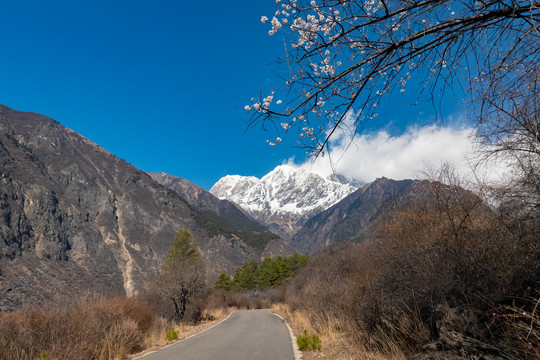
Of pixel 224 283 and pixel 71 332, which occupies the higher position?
pixel 71 332

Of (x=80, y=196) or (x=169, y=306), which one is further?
(x=80, y=196)

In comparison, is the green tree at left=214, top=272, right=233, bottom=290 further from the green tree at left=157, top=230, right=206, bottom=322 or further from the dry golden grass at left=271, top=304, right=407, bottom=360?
the dry golden grass at left=271, top=304, right=407, bottom=360

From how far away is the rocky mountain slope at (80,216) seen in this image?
7931cm

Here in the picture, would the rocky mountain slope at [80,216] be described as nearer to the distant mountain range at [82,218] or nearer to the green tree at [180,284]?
the distant mountain range at [82,218]

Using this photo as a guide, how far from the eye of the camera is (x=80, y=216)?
10581cm

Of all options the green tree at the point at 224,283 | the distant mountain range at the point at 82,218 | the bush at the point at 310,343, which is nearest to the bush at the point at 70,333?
the bush at the point at 310,343

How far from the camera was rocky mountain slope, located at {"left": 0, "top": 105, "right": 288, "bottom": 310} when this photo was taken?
79.3 m

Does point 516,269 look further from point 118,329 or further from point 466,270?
point 118,329

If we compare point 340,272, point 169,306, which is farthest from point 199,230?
point 340,272

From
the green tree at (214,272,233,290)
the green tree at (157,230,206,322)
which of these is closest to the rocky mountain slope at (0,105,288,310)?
the green tree at (214,272,233,290)

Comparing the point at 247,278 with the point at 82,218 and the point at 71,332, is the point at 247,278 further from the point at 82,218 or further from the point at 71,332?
the point at 82,218

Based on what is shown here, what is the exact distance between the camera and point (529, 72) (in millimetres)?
3178

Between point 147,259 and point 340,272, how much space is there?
9895cm

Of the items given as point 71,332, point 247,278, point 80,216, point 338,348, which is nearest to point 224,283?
point 247,278
